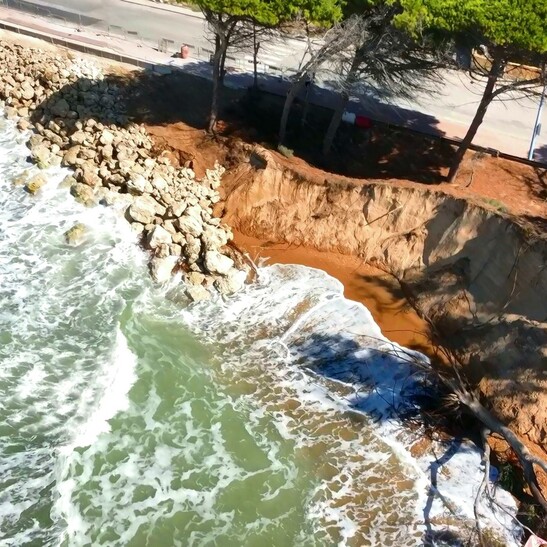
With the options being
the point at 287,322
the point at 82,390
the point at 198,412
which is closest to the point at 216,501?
the point at 198,412

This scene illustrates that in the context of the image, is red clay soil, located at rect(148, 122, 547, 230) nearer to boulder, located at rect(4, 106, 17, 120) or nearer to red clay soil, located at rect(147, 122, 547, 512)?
red clay soil, located at rect(147, 122, 547, 512)

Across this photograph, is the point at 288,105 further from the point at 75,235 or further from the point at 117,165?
the point at 75,235

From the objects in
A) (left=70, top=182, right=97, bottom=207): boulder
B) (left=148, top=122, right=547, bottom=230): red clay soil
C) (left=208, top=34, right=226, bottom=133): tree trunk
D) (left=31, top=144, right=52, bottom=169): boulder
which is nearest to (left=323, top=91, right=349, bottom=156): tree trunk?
(left=148, top=122, right=547, bottom=230): red clay soil

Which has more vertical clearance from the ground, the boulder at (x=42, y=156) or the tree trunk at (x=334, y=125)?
the tree trunk at (x=334, y=125)

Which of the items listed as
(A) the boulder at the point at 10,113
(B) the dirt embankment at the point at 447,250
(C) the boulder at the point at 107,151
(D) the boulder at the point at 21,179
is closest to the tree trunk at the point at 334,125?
(B) the dirt embankment at the point at 447,250

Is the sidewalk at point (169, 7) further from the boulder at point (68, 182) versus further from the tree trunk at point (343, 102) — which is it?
the boulder at point (68, 182)

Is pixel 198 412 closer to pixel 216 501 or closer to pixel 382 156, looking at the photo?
pixel 216 501
